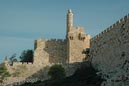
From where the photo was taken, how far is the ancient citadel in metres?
43.2

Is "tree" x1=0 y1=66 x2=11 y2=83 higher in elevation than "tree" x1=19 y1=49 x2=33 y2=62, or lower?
lower

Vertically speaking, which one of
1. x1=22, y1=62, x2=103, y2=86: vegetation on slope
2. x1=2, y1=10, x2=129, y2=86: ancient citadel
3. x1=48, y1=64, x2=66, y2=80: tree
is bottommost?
x1=22, y1=62, x2=103, y2=86: vegetation on slope

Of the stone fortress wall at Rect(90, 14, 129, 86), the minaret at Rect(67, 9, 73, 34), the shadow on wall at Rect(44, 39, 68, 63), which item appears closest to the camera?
the stone fortress wall at Rect(90, 14, 129, 86)

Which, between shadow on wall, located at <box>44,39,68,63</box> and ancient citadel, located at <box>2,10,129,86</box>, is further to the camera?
shadow on wall, located at <box>44,39,68,63</box>

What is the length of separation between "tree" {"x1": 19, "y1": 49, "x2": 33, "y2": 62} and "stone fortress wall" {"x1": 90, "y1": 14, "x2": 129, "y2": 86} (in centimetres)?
2035

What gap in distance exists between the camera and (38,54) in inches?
2667

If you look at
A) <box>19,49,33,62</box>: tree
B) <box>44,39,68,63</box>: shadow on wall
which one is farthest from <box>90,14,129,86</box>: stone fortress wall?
<box>19,49,33,62</box>: tree

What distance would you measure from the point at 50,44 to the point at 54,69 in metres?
9.60

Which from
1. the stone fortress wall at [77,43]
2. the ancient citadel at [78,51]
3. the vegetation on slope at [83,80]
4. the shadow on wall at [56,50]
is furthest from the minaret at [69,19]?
the vegetation on slope at [83,80]

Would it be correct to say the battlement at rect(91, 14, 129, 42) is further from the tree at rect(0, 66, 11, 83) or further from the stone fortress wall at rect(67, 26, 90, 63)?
the stone fortress wall at rect(67, 26, 90, 63)

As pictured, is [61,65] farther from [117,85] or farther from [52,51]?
[117,85]

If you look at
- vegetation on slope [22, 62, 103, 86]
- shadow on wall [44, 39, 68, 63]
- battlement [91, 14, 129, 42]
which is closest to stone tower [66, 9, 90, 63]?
shadow on wall [44, 39, 68, 63]

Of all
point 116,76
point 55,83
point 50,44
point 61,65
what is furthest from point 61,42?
point 116,76

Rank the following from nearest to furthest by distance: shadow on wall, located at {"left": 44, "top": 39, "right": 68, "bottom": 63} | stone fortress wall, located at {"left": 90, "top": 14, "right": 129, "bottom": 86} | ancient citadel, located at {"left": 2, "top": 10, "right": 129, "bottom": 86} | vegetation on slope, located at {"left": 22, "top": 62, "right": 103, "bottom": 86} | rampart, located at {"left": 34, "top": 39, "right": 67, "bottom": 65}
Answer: stone fortress wall, located at {"left": 90, "top": 14, "right": 129, "bottom": 86}
ancient citadel, located at {"left": 2, "top": 10, "right": 129, "bottom": 86}
vegetation on slope, located at {"left": 22, "top": 62, "right": 103, "bottom": 86}
rampart, located at {"left": 34, "top": 39, "right": 67, "bottom": 65}
shadow on wall, located at {"left": 44, "top": 39, "right": 68, "bottom": 63}
